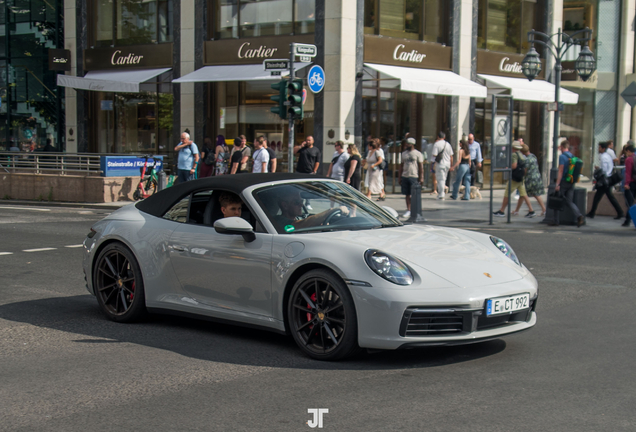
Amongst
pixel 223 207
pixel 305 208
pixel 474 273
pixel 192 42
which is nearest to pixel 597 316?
pixel 474 273

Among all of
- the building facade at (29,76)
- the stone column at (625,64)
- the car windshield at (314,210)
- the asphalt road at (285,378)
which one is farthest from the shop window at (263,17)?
the car windshield at (314,210)

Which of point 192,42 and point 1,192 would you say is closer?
point 1,192

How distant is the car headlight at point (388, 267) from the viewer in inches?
205

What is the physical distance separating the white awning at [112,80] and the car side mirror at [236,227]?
23046 mm

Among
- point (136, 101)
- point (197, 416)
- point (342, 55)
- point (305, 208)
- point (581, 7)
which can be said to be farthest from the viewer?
point (581, 7)

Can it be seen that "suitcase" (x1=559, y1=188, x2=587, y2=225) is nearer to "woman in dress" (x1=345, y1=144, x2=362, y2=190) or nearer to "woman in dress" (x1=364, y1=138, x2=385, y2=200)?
"woman in dress" (x1=345, y1=144, x2=362, y2=190)

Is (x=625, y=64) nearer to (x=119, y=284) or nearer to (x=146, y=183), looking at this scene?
(x=146, y=183)

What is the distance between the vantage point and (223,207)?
21.1ft

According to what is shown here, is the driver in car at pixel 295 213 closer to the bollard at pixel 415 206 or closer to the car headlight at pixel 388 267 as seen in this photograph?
the car headlight at pixel 388 267

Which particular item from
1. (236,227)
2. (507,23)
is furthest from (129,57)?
(236,227)

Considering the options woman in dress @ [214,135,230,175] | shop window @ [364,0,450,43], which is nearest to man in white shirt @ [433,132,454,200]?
shop window @ [364,0,450,43]

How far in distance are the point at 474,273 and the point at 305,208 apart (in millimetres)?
1473

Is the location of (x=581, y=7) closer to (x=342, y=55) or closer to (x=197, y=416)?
(x=342, y=55)

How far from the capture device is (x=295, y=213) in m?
6.08
